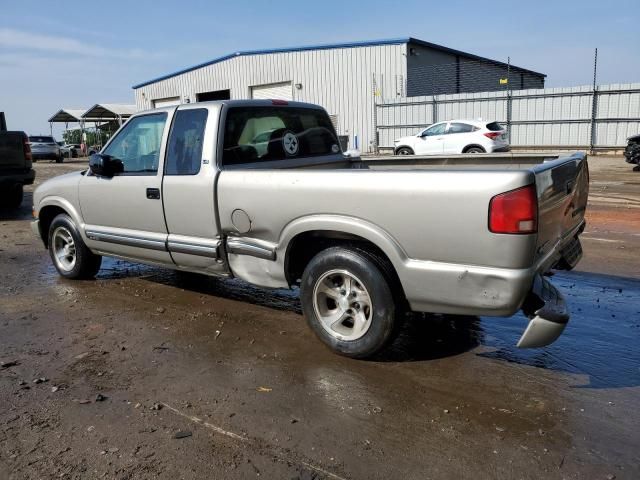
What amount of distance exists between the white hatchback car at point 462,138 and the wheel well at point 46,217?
13420 mm

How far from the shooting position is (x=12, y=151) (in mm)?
11234

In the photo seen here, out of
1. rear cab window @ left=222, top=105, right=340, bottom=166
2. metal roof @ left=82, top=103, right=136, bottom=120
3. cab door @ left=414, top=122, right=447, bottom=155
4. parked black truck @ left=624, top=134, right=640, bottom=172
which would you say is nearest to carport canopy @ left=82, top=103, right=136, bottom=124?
metal roof @ left=82, top=103, right=136, bottom=120

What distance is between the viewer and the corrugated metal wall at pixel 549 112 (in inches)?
873

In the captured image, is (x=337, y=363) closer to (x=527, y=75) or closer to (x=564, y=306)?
(x=564, y=306)

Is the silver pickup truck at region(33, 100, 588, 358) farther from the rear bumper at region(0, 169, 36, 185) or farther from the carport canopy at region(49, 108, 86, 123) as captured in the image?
the carport canopy at region(49, 108, 86, 123)

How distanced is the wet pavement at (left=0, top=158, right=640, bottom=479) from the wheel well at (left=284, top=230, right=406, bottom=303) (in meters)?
0.55

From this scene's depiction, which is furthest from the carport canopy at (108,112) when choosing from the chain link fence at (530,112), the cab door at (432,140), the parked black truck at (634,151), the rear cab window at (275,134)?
the rear cab window at (275,134)

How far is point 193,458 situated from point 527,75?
45129mm

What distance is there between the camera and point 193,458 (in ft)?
9.40

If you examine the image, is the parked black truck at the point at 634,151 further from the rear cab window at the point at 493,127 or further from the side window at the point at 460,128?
the side window at the point at 460,128

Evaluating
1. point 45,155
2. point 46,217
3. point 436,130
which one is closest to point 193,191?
point 46,217

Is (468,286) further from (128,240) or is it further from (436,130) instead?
(436,130)

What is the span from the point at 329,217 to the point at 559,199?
1.51m

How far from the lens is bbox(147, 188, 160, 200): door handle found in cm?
499
